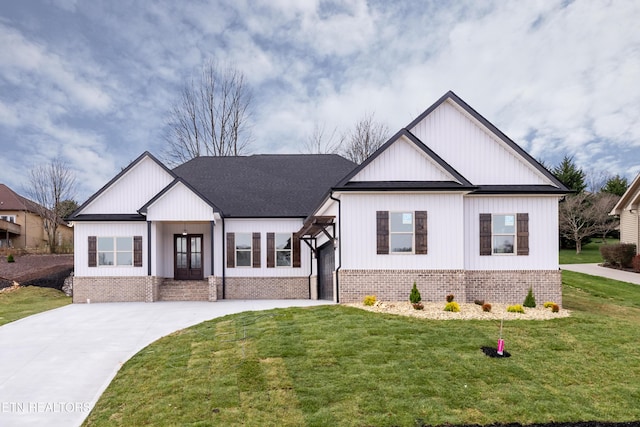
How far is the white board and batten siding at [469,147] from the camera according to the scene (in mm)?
14766

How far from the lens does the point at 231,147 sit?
36875 millimetres

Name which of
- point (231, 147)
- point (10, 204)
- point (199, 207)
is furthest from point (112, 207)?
point (10, 204)

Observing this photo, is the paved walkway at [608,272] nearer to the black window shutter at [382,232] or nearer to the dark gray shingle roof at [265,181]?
the dark gray shingle roof at [265,181]

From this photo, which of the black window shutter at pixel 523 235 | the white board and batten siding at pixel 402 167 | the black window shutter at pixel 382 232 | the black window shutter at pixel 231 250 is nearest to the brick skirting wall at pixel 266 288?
the black window shutter at pixel 231 250

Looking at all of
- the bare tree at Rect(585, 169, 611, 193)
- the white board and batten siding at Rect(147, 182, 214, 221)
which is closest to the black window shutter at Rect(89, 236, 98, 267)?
the white board and batten siding at Rect(147, 182, 214, 221)

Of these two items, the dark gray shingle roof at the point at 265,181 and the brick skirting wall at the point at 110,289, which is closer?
the brick skirting wall at the point at 110,289

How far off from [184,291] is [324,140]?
23.9 m

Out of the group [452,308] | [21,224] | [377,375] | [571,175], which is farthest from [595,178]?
[21,224]

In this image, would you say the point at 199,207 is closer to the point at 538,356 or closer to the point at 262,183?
the point at 262,183

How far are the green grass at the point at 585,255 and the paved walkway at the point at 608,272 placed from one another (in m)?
3.91

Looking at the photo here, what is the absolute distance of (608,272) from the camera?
2500 centimetres

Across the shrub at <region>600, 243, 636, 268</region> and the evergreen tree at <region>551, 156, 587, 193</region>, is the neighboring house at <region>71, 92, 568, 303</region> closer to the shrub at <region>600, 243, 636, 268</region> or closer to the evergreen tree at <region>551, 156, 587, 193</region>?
the shrub at <region>600, 243, 636, 268</region>

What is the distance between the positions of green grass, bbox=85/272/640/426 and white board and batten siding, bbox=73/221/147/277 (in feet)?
29.2

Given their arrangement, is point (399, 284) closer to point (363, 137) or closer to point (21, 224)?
point (363, 137)
